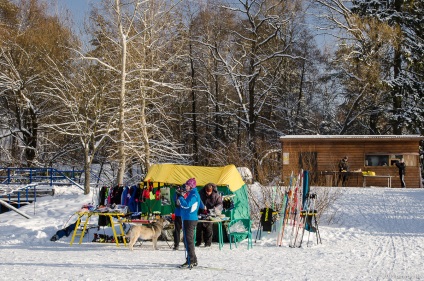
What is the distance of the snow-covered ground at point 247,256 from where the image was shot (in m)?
10.2

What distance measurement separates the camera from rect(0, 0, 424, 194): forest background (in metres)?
27.3

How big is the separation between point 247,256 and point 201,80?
28.9m

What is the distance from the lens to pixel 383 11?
38.0m

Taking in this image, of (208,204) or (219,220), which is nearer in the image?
(219,220)

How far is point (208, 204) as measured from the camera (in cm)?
1401

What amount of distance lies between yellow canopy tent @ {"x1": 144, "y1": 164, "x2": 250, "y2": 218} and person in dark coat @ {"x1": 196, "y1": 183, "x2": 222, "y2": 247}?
2.40 feet

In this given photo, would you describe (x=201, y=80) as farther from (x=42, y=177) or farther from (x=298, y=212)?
(x=298, y=212)

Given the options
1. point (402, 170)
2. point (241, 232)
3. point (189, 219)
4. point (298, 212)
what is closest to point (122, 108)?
point (241, 232)

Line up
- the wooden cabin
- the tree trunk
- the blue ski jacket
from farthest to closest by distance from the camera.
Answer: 1. the wooden cabin
2. the tree trunk
3. the blue ski jacket

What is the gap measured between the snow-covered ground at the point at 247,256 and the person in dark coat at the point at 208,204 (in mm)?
309

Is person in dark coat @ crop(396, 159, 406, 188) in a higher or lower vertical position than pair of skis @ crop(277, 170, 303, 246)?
higher

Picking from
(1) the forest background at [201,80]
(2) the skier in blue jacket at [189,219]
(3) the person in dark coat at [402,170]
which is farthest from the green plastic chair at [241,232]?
(3) the person in dark coat at [402,170]

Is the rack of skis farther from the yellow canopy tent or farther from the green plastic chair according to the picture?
the yellow canopy tent

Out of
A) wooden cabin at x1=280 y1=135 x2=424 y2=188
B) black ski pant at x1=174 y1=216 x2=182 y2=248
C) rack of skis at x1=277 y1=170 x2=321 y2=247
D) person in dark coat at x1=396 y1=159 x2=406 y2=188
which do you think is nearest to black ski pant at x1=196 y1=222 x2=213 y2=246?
black ski pant at x1=174 y1=216 x2=182 y2=248
